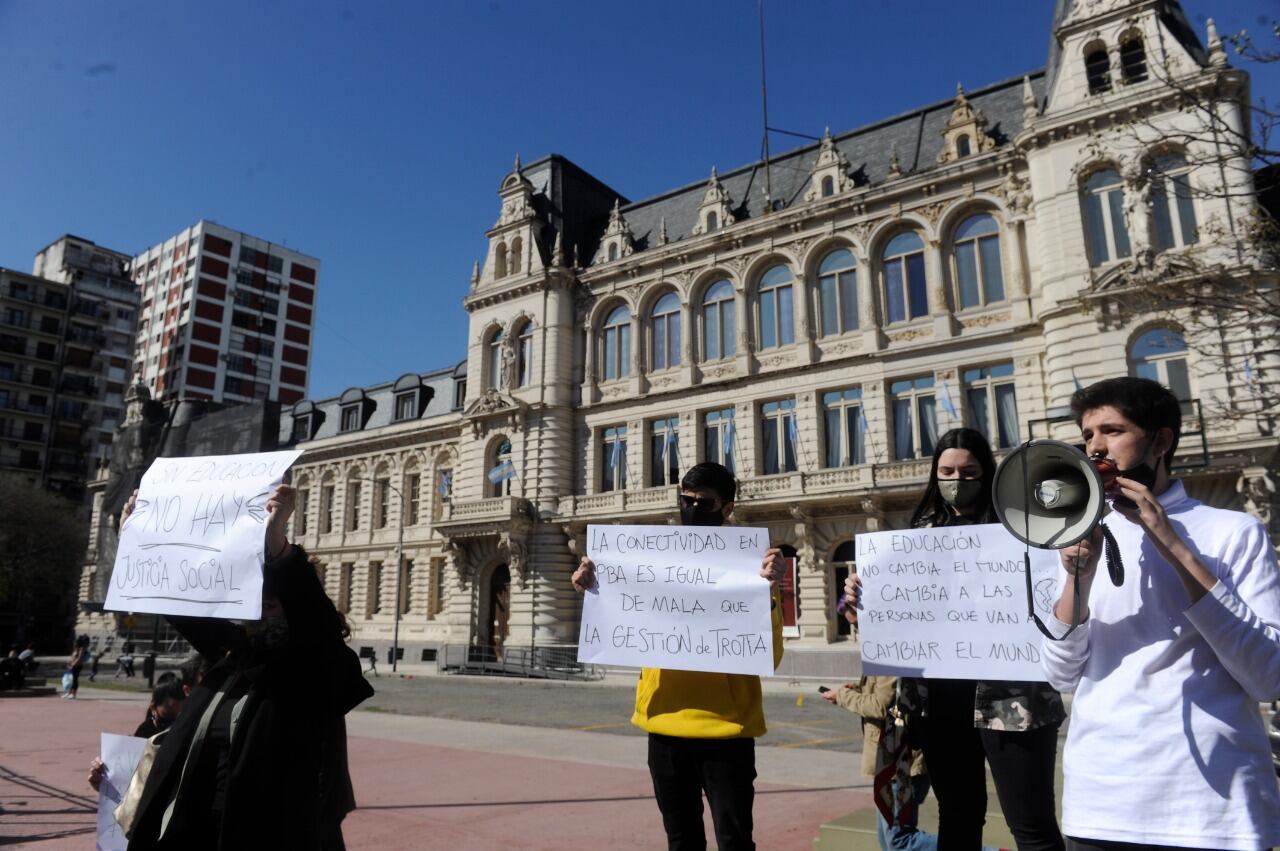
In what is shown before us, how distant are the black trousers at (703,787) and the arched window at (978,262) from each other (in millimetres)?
24989

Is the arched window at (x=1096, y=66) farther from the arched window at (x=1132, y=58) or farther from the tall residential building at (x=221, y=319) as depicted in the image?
the tall residential building at (x=221, y=319)

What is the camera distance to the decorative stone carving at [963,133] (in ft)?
86.9

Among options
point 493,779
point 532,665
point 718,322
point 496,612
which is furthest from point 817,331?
point 493,779

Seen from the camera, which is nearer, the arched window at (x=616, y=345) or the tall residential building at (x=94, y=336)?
the arched window at (x=616, y=345)

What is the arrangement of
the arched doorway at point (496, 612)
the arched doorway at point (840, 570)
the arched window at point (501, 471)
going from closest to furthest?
the arched doorway at point (840, 570) < the arched window at point (501, 471) < the arched doorway at point (496, 612)

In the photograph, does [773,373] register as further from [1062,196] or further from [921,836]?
[921,836]

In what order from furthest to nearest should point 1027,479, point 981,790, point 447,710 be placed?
point 447,710 < point 981,790 < point 1027,479

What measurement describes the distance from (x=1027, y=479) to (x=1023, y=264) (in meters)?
25.1

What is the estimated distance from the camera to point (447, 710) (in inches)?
712

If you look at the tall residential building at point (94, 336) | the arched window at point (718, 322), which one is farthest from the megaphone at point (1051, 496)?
the tall residential building at point (94, 336)

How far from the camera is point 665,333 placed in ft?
107

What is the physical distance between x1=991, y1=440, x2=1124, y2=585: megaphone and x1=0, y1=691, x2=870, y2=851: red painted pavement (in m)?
4.32

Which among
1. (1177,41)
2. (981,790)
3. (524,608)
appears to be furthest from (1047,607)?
(524,608)

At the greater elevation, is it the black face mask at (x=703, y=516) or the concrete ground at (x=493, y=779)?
the black face mask at (x=703, y=516)
